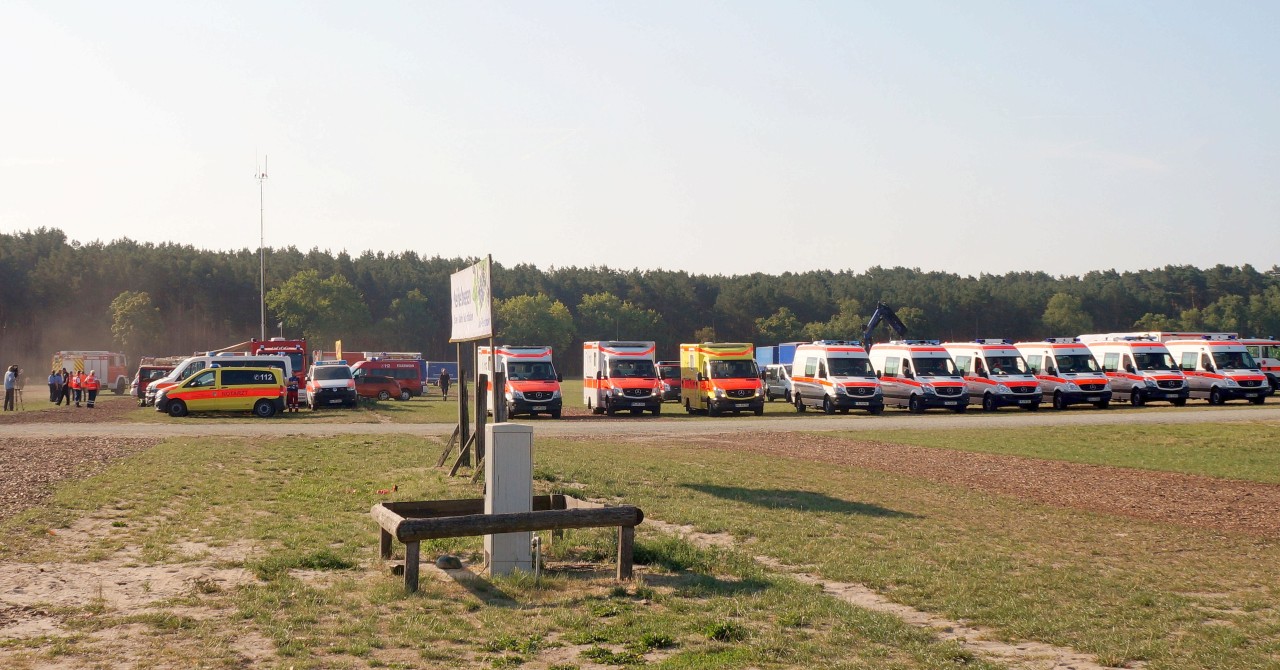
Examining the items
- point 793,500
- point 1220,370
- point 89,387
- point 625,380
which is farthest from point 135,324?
point 793,500

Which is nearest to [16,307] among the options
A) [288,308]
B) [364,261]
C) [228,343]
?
[228,343]

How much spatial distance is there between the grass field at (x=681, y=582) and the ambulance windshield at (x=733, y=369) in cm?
2201

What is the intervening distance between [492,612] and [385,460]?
39.4ft

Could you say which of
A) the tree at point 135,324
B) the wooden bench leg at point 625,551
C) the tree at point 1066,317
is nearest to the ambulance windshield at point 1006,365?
the wooden bench leg at point 625,551

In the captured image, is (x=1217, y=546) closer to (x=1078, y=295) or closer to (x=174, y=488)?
(x=174, y=488)

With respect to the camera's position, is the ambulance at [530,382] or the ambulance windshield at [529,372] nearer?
the ambulance at [530,382]

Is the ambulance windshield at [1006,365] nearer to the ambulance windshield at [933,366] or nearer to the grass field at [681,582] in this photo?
the ambulance windshield at [933,366]

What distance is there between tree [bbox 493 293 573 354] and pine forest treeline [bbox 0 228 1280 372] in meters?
0.16

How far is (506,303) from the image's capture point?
4496 inches

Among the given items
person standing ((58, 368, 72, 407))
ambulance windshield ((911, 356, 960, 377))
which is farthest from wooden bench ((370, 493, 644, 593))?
person standing ((58, 368, 72, 407))

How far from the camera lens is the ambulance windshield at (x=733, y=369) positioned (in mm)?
38531

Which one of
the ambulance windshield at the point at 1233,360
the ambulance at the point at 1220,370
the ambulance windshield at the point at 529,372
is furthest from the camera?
the ambulance windshield at the point at 1233,360

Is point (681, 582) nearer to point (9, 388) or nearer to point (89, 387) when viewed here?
point (9, 388)

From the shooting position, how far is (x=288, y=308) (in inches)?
3723
